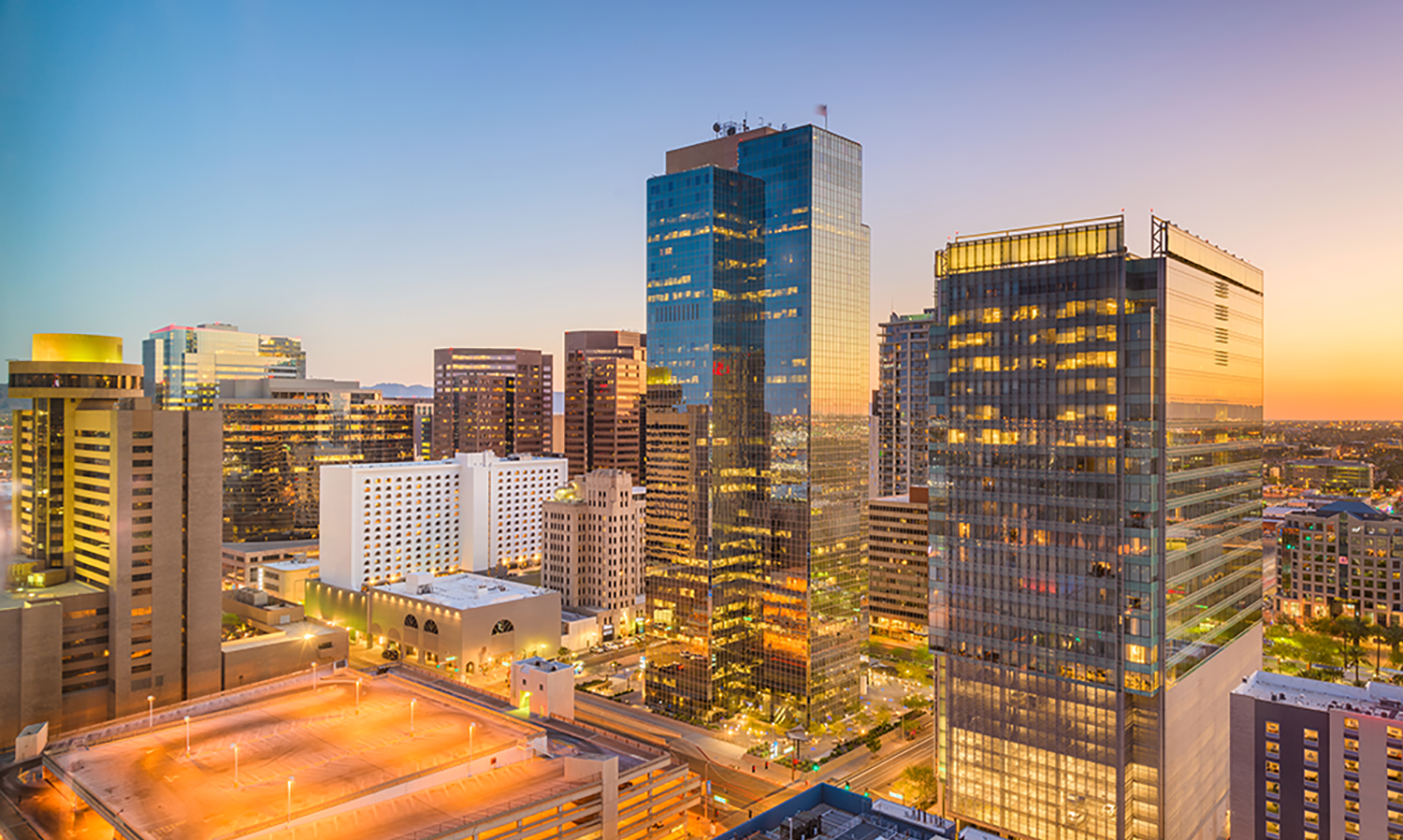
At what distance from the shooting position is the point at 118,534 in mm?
90062

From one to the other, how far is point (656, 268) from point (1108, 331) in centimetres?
5652

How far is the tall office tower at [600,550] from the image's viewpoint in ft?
455

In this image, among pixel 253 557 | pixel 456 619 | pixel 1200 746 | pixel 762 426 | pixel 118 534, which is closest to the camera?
pixel 1200 746

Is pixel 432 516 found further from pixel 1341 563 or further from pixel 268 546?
pixel 1341 563

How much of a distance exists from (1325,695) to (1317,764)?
6696mm

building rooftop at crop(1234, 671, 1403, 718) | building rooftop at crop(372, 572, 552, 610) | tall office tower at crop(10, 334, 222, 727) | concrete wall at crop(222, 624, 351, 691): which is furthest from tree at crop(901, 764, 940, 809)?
tall office tower at crop(10, 334, 222, 727)

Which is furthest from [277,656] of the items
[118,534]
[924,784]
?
[924,784]

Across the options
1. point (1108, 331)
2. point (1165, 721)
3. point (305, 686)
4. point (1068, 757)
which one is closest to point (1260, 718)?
point (1165, 721)

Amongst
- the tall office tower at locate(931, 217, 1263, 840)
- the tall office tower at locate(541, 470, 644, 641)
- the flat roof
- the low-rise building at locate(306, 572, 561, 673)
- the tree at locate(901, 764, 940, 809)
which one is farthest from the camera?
the tall office tower at locate(541, 470, 644, 641)

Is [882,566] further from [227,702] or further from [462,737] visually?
[227,702]

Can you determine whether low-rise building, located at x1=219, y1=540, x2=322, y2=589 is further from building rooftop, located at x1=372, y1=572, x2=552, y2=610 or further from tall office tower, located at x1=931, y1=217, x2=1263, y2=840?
tall office tower, located at x1=931, y1=217, x2=1263, y2=840

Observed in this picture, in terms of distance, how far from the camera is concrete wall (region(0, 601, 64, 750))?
80.2 m

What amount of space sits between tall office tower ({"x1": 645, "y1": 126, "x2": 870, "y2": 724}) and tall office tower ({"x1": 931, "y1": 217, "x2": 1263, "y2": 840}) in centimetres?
2267

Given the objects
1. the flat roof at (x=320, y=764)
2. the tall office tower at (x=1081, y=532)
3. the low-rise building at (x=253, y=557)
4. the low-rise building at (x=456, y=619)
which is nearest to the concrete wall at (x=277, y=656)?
the low-rise building at (x=456, y=619)
